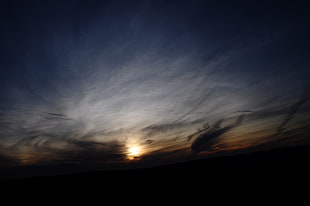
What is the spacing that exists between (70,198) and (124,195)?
5.73m

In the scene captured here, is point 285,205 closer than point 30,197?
Yes

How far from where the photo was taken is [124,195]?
1548 centimetres

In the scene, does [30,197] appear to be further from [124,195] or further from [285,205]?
[285,205]

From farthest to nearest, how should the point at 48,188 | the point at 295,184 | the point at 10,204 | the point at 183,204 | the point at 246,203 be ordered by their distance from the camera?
the point at 48,188 < the point at 295,184 < the point at 10,204 < the point at 183,204 < the point at 246,203

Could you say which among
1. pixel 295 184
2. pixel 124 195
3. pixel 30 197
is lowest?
Answer: pixel 295 184

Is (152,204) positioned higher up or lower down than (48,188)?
lower down

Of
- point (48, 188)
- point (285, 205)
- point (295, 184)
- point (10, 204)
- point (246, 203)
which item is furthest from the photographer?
point (48, 188)

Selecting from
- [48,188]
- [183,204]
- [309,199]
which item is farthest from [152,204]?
[48,188]

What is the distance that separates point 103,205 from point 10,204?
28.8ft

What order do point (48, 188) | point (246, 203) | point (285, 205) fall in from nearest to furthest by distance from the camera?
point (285, 205)
point (246, 203)
point (48, 188)

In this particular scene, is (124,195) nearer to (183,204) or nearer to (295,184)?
(183,204)

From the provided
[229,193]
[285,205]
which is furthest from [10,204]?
[285,205]

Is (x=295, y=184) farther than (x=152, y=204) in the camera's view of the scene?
Yes

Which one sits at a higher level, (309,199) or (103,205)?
(103,205)
